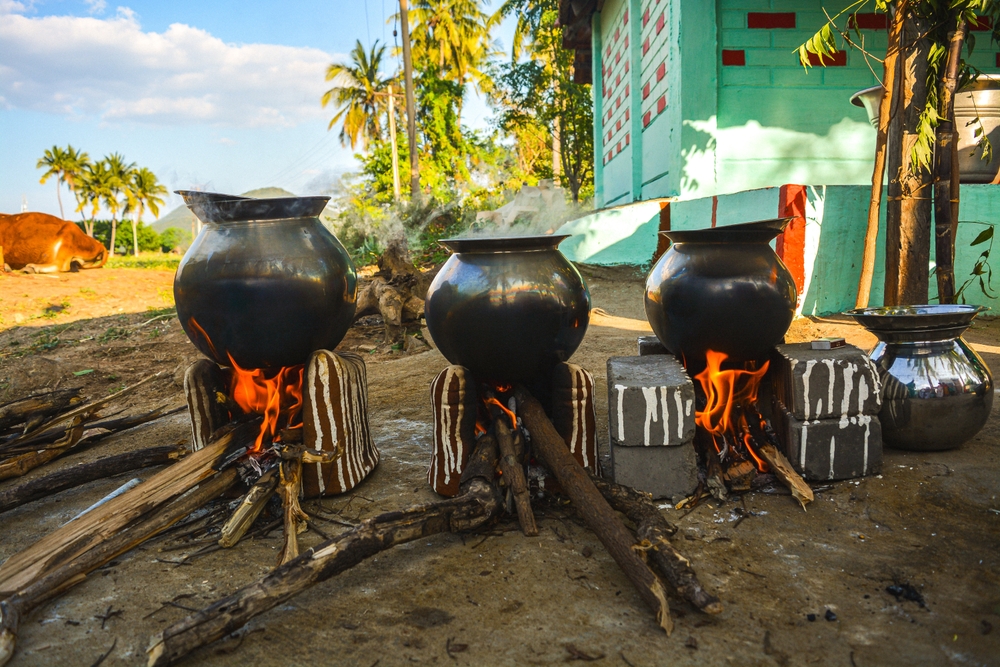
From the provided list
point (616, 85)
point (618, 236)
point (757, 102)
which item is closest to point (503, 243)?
point (757, 102)

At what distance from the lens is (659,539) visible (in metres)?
2.11

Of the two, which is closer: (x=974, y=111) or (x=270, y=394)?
(x=270, y=394)

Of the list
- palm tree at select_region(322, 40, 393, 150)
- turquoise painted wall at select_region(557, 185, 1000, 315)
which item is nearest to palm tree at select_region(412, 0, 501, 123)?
palm tree at select_region(322, 40, 393, 150)

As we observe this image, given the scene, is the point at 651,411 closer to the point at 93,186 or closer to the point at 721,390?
the point at 721,390

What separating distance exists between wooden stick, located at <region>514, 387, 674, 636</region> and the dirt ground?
9 centimetres

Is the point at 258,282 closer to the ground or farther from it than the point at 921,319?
farther from it

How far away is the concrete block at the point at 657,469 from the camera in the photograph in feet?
8.84

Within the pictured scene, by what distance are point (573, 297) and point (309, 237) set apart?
1.24 metres

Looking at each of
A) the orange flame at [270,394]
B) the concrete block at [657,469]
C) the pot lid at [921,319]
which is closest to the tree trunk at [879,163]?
the pot lid at [921,319]

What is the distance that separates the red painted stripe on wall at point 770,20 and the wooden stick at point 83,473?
7.15 meters

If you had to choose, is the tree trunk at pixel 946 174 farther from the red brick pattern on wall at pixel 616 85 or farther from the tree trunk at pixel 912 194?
the red brick pattern on wall at pixel 616 85

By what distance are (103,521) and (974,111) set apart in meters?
6.86

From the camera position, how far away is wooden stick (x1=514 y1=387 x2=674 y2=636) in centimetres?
189

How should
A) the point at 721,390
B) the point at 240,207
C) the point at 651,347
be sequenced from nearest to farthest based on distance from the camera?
the point at 240,207 < the point at 721,390 < the point at 651,347
